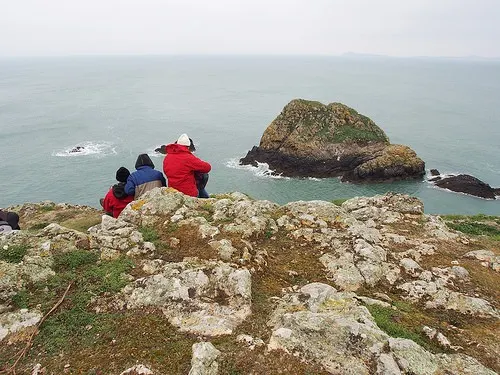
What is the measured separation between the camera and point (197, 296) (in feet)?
22.6

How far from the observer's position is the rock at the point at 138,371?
16.8ft

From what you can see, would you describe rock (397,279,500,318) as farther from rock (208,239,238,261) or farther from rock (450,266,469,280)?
rock (208,239,238,261)

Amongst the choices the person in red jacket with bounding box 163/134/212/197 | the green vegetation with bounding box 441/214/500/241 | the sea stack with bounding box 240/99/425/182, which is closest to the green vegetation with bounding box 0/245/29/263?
the person in red jacket with bounding box 163/134/212/197

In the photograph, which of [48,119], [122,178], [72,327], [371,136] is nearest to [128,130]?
[48,119]

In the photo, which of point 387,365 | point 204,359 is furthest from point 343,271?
point 204,359

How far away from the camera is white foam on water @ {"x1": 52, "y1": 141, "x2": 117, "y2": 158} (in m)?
71.2

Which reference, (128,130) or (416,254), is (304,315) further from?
(128,130)

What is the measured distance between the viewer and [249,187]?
5912 centimetres

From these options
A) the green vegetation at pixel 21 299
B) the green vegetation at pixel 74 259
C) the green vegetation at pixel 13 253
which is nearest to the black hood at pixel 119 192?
the green vegetation at pixel 74 259

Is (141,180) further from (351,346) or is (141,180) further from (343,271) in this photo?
(351,346)

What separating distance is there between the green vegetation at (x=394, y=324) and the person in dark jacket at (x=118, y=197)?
8.23 metres

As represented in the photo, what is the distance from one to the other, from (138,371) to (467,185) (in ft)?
213

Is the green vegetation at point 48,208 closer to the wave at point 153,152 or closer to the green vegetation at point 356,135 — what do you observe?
the wave at point 153,152

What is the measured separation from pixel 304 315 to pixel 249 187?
52.9m
